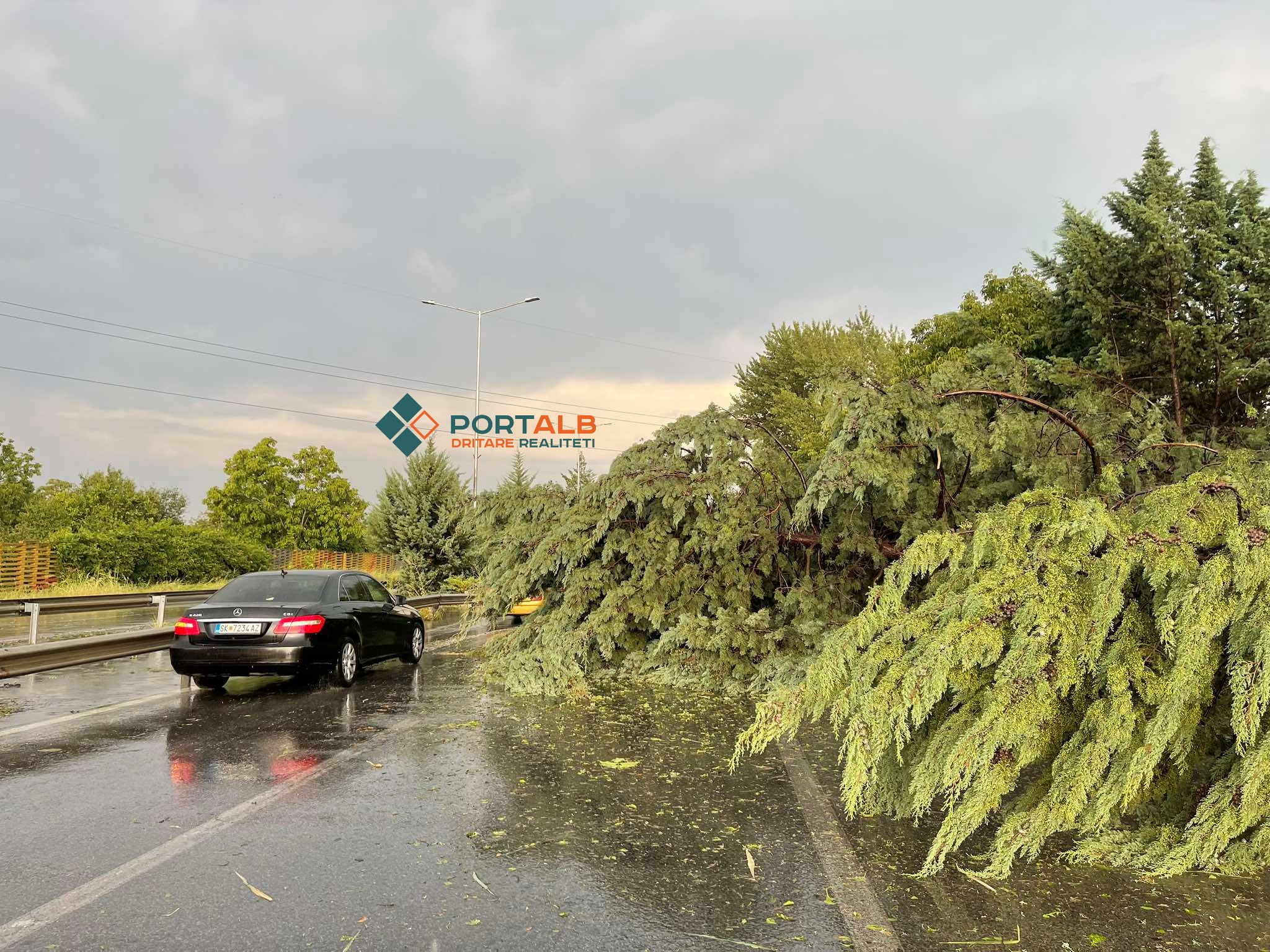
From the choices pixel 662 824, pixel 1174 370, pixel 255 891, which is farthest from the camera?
pixel 1174 370

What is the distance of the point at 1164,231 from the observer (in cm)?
2477

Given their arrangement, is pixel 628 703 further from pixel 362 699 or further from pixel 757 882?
pixel 757 882

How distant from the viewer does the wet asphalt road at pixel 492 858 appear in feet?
12.9

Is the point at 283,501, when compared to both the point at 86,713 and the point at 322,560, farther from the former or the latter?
the point at 86,713

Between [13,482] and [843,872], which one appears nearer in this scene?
[843,872]

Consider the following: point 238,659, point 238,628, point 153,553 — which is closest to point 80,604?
point 238,628

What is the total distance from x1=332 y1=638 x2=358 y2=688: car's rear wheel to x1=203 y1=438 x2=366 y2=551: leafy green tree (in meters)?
64.6

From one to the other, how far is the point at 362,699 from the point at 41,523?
58.8m

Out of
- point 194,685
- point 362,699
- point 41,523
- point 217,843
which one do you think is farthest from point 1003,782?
point 41,523

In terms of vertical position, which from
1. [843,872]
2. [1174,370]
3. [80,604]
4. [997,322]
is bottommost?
[843,872]

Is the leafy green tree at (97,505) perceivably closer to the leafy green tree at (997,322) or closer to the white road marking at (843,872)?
the leafy green tree at (997,322)

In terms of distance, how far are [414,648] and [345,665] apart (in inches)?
106

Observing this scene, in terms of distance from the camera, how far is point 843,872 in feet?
15.6

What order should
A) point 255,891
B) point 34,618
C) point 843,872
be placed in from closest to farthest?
1. point 255,891
2. point 843,872
3. point 34,618
